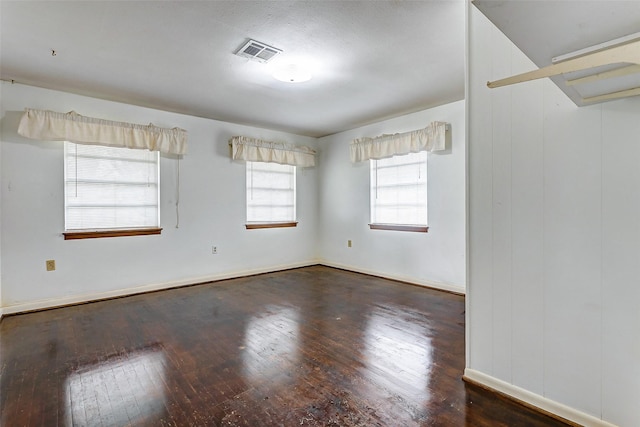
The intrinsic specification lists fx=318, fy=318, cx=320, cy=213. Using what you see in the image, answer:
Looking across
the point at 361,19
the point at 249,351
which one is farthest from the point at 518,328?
the point at 361,19

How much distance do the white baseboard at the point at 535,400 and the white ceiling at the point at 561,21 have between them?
5.13ft

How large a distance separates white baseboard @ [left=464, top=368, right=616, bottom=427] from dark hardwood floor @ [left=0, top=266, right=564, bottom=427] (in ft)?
0.20

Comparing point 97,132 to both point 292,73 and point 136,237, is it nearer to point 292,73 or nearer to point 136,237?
point 136,237

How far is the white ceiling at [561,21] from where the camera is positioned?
34.7 inches

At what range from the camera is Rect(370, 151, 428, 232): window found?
4367 millimetres

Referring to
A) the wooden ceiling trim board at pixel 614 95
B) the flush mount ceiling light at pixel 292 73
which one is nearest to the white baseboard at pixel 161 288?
the wooden ceiling trim board at pixel 614 95

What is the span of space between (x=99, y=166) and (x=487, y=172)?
408 centimetres

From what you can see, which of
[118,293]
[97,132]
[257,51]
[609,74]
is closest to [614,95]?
[609,74]

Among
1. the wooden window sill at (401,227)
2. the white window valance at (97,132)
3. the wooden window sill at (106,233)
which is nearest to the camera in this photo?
the white window valance at (97,132)

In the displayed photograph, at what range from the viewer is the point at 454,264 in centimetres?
398

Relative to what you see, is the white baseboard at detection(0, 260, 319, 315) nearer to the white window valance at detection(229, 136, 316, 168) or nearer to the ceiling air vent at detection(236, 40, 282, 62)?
the white window valance at detection(229, 136, 316, 168)

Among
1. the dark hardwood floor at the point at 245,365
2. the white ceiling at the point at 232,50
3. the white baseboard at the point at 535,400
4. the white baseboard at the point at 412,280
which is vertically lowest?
the dark hardwood floor at the point at 245,365

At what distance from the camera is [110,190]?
3.84 meters

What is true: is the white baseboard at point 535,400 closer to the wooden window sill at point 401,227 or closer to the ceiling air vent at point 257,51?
the wooden window sill at point 401,227
